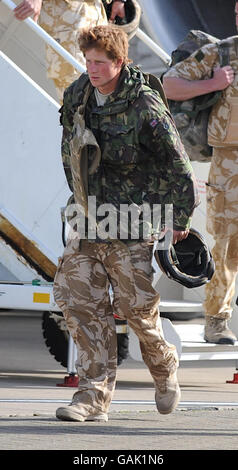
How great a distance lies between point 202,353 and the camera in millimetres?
Answer: 7211

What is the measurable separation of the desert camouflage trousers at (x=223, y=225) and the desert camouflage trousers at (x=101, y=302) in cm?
193

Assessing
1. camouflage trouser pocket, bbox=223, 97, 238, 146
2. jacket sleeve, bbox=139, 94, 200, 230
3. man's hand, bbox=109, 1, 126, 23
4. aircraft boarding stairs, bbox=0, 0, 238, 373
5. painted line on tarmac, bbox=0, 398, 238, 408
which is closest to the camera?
jacket sleeve, bbox=139, 94, 200, 230

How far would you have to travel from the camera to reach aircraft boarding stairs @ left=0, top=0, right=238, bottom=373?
7285 millimetres

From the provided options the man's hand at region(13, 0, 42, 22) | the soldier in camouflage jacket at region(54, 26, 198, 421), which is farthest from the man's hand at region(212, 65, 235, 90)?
the soldier in camouflage jacket at region(54, 26, 198, 421)

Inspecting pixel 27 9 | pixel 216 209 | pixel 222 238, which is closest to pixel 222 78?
pixel 216 209

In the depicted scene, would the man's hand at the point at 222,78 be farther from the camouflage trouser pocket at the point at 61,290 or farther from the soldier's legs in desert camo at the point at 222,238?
the camouflage trouser pocket at the point at 61,290

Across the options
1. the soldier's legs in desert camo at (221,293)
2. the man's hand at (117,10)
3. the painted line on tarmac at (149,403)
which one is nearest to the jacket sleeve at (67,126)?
the painted line on tarmac at (149,403)

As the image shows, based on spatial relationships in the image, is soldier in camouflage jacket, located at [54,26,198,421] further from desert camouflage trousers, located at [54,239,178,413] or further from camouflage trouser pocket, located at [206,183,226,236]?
camouflage trouser pocket, located at [206,183,226,236]

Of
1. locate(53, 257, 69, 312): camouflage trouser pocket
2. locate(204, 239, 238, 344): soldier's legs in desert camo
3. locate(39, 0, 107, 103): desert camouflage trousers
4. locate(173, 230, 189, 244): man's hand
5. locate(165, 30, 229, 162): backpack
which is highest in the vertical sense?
locate(39, 0, 107, 103): desert camouflage trousers

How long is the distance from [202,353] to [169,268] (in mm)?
1797

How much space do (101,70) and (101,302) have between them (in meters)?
0.99

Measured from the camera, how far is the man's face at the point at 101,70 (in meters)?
5.24

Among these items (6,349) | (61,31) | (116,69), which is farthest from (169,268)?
(6,349)
